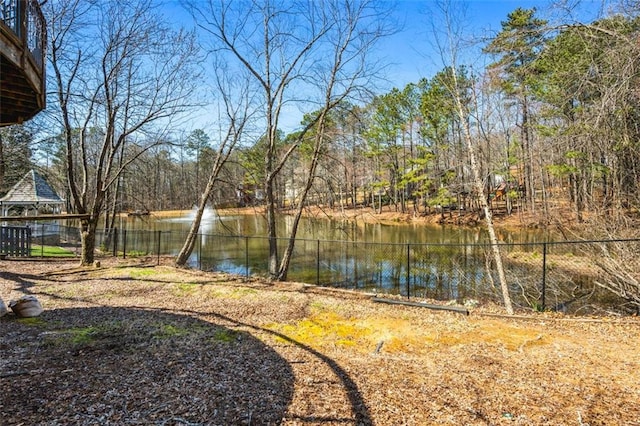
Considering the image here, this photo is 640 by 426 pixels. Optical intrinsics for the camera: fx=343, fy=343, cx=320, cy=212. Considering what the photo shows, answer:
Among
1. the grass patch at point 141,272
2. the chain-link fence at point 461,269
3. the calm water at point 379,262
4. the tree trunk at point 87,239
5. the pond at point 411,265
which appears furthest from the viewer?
the tree trunk at point 87,239

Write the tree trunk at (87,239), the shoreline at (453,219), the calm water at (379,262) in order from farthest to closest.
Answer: the shoreline at (453,219)
the tree trunk at (87,239)
the calm water at (379,262)

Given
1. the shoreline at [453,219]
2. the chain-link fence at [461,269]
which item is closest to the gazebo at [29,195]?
the chain-link fence at [461,269]

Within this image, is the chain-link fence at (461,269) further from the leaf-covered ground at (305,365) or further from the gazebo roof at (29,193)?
the gazebo roof at (29,193)

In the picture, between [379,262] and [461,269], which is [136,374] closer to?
[461,269]

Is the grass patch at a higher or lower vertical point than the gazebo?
lower

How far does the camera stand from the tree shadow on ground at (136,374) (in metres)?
2.95

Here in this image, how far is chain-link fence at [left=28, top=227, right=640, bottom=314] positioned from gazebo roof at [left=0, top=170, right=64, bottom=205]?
2411mm

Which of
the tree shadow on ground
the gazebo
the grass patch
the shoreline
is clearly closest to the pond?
the shoreline

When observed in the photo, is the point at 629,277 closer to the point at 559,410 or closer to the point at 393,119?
the point at 559,410

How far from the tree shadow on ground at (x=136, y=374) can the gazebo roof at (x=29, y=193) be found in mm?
16313

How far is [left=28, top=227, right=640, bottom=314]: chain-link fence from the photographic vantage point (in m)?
8.05

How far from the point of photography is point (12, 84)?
520cm

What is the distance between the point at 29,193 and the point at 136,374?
20221mm

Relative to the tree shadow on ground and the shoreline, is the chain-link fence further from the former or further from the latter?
the tree shadow on ground
